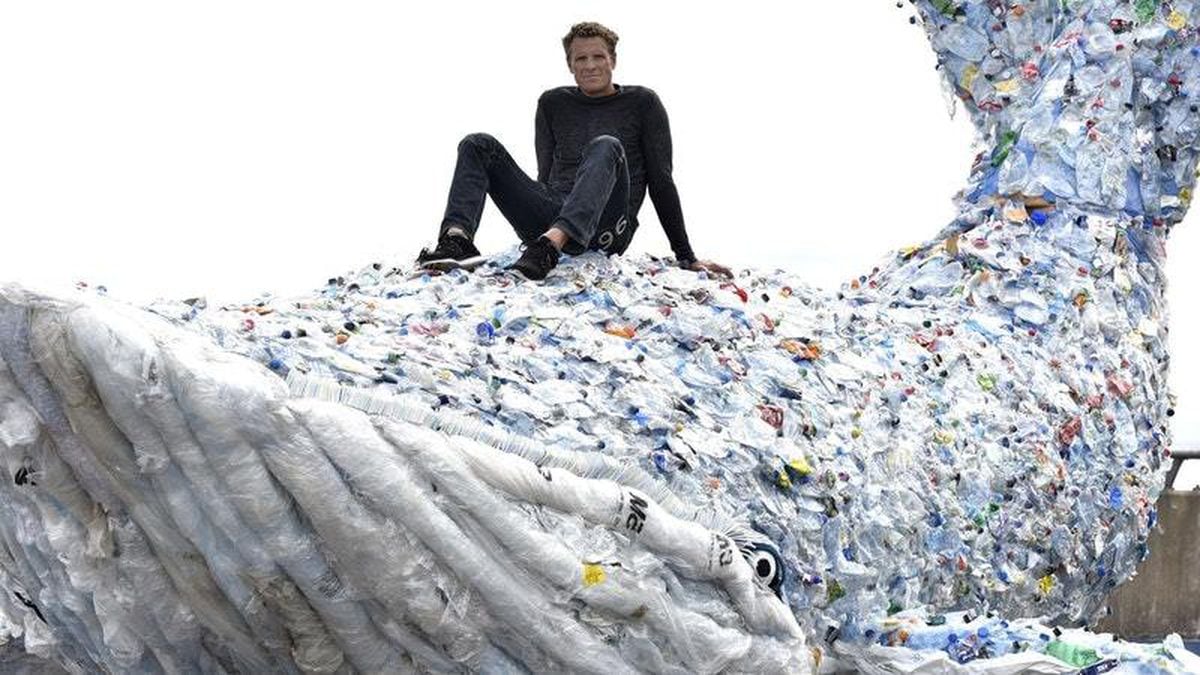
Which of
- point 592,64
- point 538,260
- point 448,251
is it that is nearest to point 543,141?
point 592,64

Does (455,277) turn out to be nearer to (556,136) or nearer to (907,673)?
(556,136)

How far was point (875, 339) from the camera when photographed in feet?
16.4

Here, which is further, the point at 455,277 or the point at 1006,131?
the point at 1006,131

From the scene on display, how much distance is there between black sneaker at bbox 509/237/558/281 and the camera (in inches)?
170

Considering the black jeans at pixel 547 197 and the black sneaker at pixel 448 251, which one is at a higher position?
the black jeans at pixel 547 197

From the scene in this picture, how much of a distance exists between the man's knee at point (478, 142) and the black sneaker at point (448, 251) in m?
0.23

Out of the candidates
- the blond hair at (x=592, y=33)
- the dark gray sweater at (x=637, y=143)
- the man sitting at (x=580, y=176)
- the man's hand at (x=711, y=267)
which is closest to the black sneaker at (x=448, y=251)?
the man sitting at (x=580, y=176)

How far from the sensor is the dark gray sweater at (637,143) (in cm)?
494

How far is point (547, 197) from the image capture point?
466cm

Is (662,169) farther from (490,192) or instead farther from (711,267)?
(490,192)

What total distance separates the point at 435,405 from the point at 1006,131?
361 centimetres

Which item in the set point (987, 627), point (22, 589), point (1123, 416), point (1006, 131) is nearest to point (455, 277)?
point (22, 589)

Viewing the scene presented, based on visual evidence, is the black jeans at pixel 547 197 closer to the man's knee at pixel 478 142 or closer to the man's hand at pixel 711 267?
the man's knee at pixel 478 142

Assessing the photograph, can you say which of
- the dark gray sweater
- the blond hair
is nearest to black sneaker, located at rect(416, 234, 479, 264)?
the dark gray sweater
